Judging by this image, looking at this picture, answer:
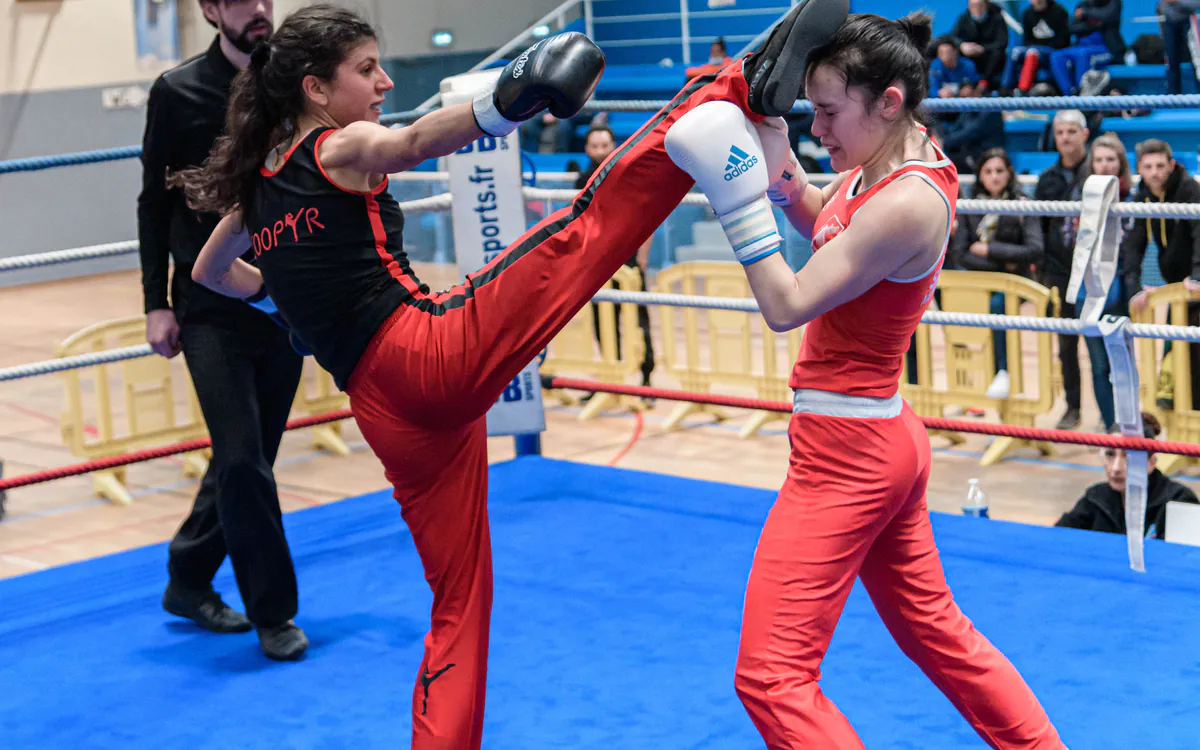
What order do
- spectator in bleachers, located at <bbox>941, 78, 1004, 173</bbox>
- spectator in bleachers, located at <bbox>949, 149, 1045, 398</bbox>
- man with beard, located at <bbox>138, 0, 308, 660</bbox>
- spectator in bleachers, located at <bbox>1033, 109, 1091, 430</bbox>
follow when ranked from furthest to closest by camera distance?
spectator in bleachers, located at <bbox>941, 78, 1004, 173</bbox>
spectator in bleachers, located at <bbox>949, 149, 1045, 398</bbox>
spectator in bleachers, located at <bbox>1033, 109, 1091, 430</bbox>
man with beard, located at <bbox>138, 0, 308, 660</bbox>

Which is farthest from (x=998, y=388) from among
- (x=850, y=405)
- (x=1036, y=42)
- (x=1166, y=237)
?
(x=1036, y=42)

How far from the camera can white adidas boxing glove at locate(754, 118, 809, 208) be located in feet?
6.23

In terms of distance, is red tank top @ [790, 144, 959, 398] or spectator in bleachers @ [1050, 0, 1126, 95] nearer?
red tank top @ [790, 144, 959, 398]

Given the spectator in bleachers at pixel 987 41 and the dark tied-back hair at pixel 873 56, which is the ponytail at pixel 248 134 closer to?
the dark tied-back hair at pixel 873 56

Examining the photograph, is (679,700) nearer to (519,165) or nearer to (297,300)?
(297,300)

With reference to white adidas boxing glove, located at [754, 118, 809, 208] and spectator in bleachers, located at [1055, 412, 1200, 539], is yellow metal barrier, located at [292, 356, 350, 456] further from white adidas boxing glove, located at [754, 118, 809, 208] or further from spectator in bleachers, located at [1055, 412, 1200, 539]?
white adidas boxing glove, located at [754, 118, 809, 208]

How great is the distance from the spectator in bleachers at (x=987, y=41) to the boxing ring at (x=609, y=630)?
6152 millimetres

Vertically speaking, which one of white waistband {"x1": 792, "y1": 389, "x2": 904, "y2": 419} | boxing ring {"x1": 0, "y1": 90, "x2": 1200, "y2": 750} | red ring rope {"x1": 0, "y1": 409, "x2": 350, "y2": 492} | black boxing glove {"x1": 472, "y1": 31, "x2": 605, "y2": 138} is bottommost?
boxing ring {"x1": 0, "y1": 90, "x2": 1200, "y2": 750}

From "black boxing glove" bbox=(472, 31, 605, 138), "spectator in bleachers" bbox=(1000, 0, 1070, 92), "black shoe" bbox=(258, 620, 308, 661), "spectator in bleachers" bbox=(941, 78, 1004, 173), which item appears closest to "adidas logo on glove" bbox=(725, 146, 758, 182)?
"black boxing glove" bbox=(472, 31, 605, 138)

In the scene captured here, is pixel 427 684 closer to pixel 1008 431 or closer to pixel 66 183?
pixel 1008 431

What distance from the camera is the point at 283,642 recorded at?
3.03m

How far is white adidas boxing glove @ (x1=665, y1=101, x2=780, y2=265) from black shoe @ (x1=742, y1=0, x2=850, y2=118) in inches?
2.3

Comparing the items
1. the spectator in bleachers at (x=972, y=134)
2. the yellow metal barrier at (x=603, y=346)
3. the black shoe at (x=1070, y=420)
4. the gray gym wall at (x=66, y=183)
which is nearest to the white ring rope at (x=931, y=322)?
the yellow metal barrier at (x=603, y=346)

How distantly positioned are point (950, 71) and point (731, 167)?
8078 mm
